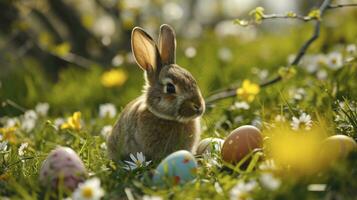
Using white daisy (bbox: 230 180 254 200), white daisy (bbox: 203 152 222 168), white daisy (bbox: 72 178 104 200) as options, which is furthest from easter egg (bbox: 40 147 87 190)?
white daisy (bbox: 230 180 254 200)

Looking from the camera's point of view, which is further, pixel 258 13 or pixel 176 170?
pixel 258 13

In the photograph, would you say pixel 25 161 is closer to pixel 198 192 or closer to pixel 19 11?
pixel 198 192

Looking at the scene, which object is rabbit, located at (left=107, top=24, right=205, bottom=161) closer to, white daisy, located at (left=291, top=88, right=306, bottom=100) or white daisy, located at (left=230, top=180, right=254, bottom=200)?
white daisy, located at (left=291, top=88, right=306, bottom=100)

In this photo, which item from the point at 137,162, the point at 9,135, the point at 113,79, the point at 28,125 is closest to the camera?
the point at 137,162

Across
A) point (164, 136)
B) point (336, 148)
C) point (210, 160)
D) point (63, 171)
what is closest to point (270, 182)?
point (336, 148)

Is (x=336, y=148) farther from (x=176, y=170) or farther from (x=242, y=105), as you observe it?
(x=242, y=105)

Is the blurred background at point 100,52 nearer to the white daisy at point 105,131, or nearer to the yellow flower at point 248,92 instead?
the yellow flower at point 248,92

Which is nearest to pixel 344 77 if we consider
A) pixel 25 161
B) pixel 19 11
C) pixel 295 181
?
pixel 295 181
